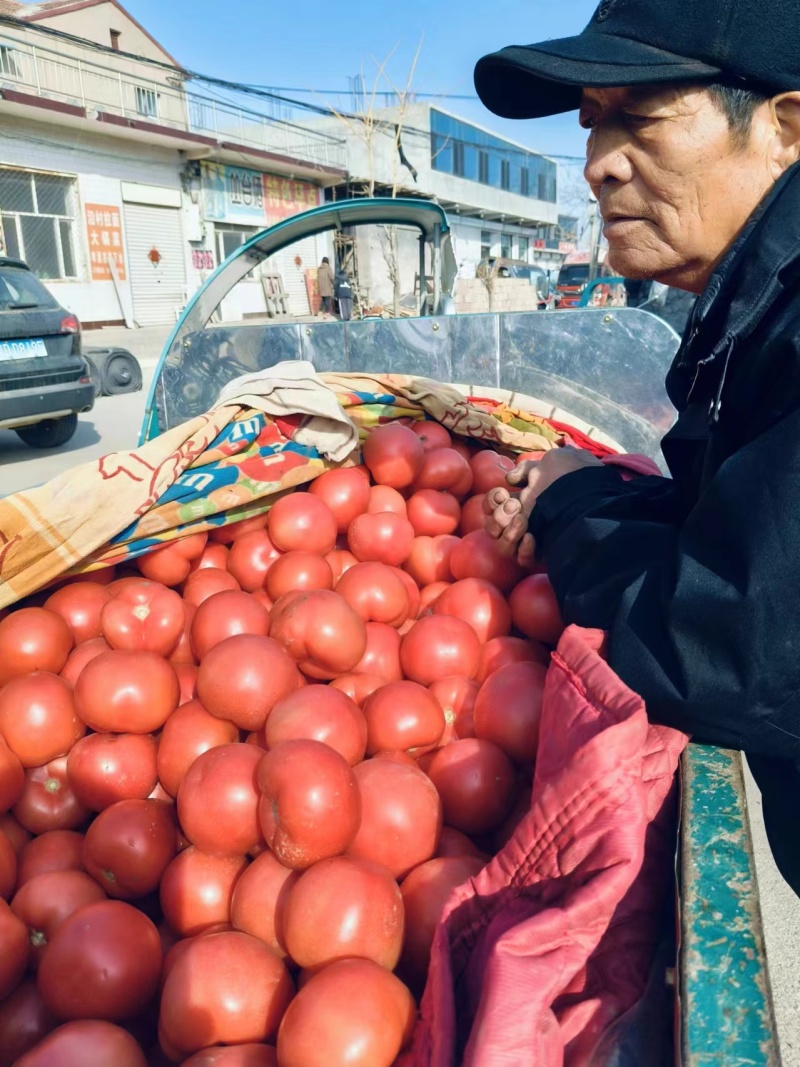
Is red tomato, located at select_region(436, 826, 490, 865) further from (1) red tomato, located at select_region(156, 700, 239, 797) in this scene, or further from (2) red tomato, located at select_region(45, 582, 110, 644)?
(2) red tomato, located at select_region(45, 582, 110, 644)

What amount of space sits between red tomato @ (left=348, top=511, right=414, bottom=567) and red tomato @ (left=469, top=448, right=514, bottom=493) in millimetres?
498

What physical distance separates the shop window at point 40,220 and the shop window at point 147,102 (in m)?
6.62

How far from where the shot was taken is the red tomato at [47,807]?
1.76 metres

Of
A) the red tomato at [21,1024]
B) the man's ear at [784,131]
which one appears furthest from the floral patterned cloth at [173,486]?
the man's ear at [784,131]

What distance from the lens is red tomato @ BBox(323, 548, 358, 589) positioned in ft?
8.30

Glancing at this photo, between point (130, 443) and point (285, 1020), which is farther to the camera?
point (130, 443)

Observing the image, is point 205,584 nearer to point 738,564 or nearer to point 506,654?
point 506,654

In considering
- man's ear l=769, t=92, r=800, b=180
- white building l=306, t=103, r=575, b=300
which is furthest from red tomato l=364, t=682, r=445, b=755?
white building l=306, t=103, r=575, b=300

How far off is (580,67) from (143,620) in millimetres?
1608

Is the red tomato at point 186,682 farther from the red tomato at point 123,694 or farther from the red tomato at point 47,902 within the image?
the red tomato at point 47,902

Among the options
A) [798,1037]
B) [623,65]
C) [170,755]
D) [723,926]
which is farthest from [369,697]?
[798,1037]

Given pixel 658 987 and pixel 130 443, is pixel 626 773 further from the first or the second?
pixel 130 443

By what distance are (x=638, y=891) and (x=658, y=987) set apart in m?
0.13

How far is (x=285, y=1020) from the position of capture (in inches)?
44.2
